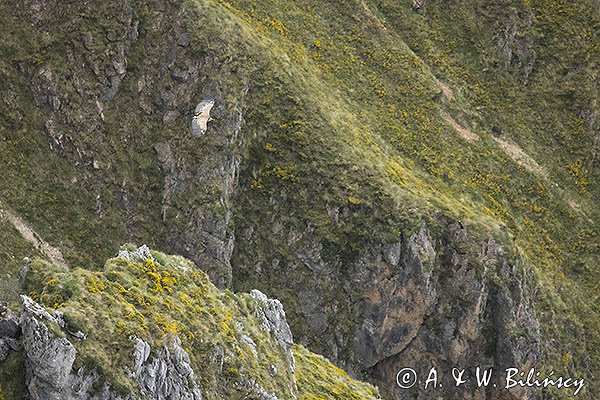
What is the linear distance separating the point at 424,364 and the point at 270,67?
95.9 ft

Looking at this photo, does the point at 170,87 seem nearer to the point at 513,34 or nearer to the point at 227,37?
the point at 227,37

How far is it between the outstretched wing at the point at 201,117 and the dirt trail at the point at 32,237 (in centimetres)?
1454

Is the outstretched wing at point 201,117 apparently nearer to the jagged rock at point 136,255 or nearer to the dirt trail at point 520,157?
the jagged rock at point 136,255

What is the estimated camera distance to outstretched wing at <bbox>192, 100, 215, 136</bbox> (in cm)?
5844

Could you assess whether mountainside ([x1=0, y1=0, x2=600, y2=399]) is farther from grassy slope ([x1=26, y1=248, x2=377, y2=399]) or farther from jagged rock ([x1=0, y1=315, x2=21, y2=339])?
jagged rock ([x1=0, y1=315, x2=21, y2=339])

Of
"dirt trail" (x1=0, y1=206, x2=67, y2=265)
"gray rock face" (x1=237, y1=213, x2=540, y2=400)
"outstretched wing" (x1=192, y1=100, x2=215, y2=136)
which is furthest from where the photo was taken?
"gray rock face" (x1=237, y1=213, x2=540, y2=400)

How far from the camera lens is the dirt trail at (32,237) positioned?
52.1m

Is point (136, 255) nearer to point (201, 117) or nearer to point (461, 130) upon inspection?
point (201, 117)

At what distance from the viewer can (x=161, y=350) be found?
946 inches

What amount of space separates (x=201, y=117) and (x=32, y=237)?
645 inches

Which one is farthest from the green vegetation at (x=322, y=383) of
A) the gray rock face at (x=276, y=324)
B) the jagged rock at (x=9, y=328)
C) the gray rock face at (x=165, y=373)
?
the jagged rock at (x=9, y=328)

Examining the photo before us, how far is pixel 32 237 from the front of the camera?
5256 cm

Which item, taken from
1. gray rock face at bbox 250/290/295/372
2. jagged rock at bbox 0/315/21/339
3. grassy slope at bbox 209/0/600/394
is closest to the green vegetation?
gray rock face at bbox 250/290/295/372

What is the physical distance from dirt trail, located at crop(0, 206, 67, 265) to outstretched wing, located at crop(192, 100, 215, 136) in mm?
14538
